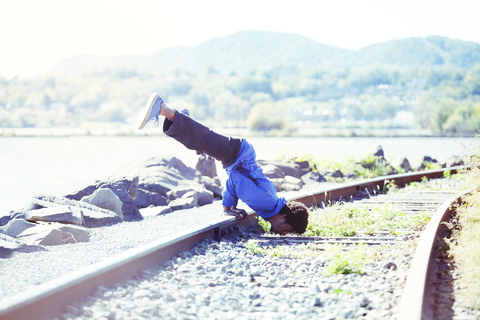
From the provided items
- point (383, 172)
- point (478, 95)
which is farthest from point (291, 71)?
point (383, 172)

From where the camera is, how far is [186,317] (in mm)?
2510

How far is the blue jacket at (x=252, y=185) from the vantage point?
191 inches

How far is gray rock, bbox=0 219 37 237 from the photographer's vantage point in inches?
199

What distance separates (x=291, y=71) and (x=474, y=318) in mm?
190747

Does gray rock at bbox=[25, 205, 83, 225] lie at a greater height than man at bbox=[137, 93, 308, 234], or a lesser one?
A: lesser

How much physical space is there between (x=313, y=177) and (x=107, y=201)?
627 centimetres

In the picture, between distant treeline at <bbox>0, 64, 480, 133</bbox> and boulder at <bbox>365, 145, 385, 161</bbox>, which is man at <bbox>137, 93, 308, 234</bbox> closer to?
boulder at <bbox>365, 145, 385, 161</bbox>

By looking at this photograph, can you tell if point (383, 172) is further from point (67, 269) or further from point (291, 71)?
point (291, 71)

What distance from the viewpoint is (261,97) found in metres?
138

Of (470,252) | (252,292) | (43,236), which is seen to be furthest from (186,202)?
(470,252)

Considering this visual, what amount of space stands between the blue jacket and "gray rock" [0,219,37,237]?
245 centimetres

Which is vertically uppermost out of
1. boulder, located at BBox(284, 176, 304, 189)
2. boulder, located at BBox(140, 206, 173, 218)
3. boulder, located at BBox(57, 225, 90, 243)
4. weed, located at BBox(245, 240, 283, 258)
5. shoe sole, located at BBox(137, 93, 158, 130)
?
shoe sole, located at BBox(137, 93, 158, 130)

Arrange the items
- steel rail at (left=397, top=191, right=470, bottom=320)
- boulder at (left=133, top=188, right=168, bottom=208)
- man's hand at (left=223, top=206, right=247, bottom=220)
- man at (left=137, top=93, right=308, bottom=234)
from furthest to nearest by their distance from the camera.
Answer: boulder at (left=133, top=188, right=168, bottom=208), man's hand at (left=223, top=206, right=247, bottom=220), man at (left=137, top=93, right=308, bottom=234), steel rail at (left=397, top=191, right=470, bottom=320)

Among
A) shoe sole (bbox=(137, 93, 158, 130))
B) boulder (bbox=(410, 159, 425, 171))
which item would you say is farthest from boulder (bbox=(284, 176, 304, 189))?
boulder (bbox=(410, 159, 425, 171))
